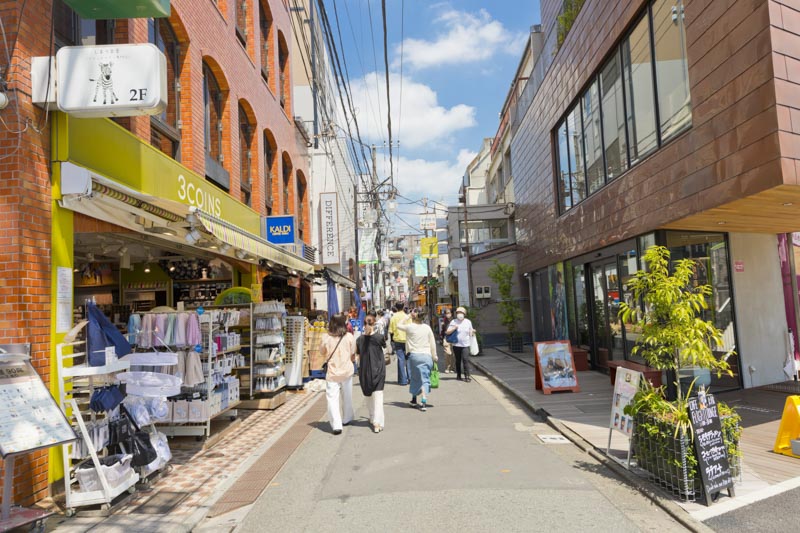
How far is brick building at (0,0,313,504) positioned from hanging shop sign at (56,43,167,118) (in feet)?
0.93

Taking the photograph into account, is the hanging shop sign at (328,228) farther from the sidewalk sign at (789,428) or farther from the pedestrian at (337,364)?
the sidewalk sign at (789,428)

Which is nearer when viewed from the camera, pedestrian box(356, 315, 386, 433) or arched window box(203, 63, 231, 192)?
pedestrian box(356, 315, 386, 433)

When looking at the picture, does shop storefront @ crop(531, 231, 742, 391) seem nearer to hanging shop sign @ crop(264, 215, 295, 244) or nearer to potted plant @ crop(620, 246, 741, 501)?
potted plant @ crop(620, 246, 741, 501)

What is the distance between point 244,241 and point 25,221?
393 cm

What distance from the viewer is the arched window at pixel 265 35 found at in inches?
670

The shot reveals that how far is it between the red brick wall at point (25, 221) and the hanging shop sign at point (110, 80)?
0.32 metres

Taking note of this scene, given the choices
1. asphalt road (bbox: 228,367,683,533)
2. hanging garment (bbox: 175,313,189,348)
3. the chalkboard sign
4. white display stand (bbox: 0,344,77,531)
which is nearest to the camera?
white display stand (bbox: 0,344,77,531)

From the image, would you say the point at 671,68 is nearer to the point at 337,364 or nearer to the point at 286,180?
the point at 337,364

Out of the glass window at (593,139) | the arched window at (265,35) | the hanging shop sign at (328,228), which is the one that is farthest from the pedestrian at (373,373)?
the hanging shop sign at (328,228)

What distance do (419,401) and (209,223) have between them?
17.5 ft

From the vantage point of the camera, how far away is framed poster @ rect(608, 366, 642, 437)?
613 cm

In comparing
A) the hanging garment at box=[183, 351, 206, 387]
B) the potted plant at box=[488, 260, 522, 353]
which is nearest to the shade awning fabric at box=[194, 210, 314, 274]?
the hanging garment at box=[183, 351, 206, 387]

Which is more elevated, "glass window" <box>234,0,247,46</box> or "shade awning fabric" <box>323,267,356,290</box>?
"glass window" <box>234,0,247,46</box>

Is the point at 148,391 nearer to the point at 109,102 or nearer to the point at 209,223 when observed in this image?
the point at 209,223
